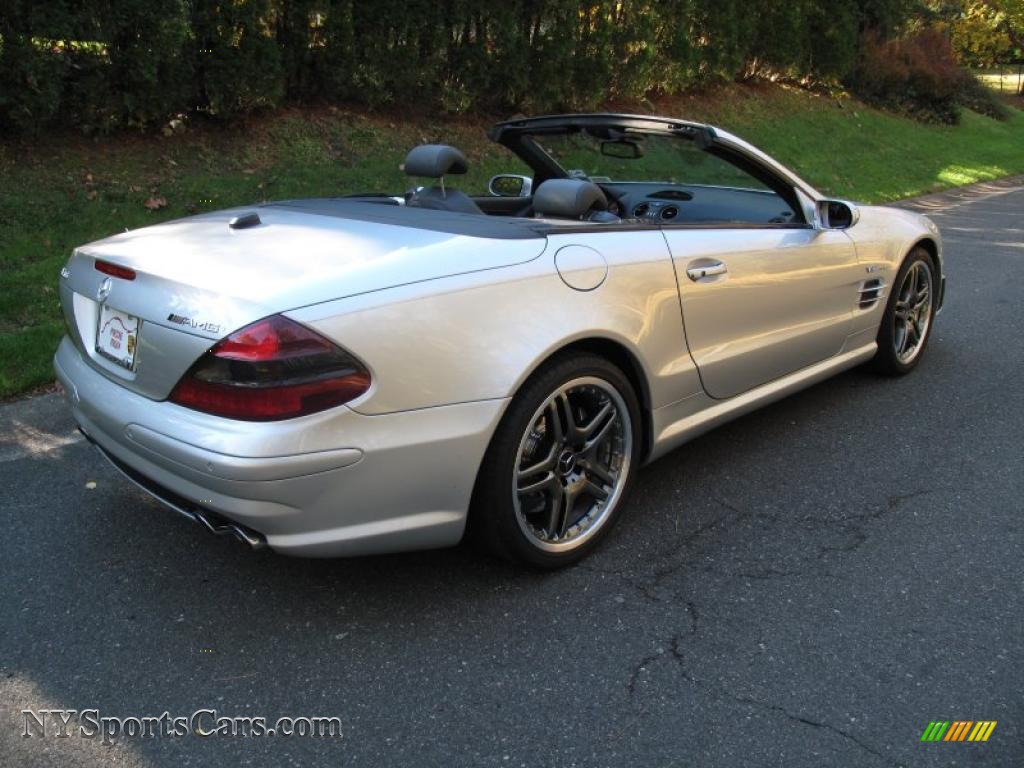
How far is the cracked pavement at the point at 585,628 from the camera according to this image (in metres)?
2.30

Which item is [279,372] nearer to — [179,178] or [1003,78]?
[179,178]

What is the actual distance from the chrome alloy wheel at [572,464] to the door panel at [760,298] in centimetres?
48

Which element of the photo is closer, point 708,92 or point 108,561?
point 108,561

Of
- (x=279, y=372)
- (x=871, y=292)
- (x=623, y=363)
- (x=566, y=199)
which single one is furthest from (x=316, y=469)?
(x=871, y=292)

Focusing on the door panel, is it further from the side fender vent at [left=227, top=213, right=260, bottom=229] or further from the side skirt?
the side fender vent at [left=227, top=213, right=260, bottom=229]

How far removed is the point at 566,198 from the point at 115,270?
1553 mm

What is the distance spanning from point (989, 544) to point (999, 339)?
3.15 metres

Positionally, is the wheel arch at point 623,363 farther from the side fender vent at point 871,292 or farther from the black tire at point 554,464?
the side fender vent at point 871,292

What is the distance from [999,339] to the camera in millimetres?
5902

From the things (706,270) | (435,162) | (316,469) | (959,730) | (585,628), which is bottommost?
(585,628)

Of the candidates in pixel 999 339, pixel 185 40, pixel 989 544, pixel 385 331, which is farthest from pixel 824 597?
pixel 185 40

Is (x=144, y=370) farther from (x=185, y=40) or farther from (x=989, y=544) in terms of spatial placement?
(x=185, y=40)

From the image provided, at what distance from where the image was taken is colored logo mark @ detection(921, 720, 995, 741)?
231cm

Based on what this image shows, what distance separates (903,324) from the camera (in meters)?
5.03
